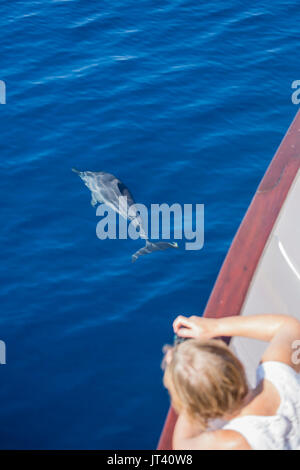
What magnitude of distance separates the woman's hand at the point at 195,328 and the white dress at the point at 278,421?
46 centimetres

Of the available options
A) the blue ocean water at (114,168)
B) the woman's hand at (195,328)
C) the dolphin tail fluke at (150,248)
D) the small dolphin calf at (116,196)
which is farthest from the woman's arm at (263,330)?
Result: the small dolphin calf at (116,196)

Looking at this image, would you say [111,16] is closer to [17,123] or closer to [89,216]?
[17,123]

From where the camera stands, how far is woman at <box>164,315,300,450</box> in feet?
8.32

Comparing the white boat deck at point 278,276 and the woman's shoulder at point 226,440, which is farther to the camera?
the white boat deck at point 278,276

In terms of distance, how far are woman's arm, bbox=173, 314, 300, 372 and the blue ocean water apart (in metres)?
2.57

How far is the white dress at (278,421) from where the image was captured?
2.71 m

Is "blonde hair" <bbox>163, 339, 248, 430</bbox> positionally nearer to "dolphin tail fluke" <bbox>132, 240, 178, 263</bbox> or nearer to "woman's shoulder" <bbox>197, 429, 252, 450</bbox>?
"woman's shoulder" <bbox>197, 429, 252, 450</bbox>

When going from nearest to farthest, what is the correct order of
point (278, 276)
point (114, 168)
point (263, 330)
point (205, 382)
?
point (205, 382), point (263, 330), point (278, 276), point (114, 168)

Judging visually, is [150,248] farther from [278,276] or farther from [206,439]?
[206,439]

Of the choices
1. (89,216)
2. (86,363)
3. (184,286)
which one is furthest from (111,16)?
(86,363)

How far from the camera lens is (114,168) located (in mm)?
8438

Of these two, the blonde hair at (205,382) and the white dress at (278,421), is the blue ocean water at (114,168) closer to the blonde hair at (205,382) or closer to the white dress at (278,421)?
the white dress at (278,421)

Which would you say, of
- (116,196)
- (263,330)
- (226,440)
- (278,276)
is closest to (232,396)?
(226,440)

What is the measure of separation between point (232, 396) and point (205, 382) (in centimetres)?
14
